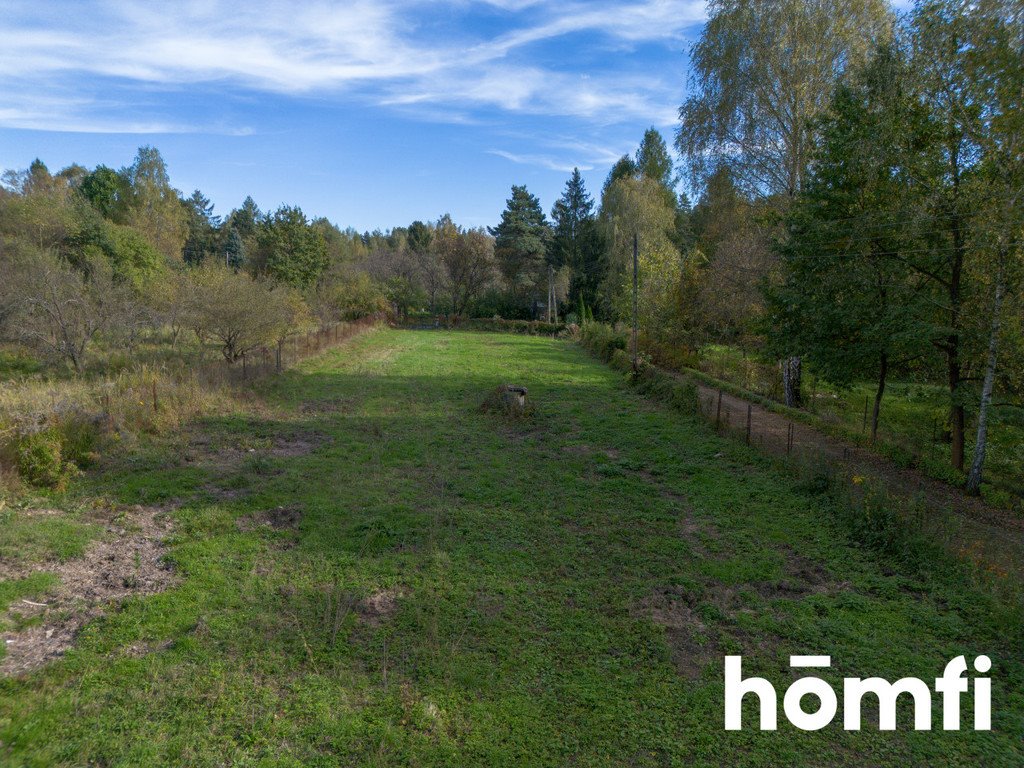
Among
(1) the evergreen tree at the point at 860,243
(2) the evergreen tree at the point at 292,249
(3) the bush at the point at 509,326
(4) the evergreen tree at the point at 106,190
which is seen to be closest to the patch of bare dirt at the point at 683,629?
(1) the evergreen tree at the point at 860,243

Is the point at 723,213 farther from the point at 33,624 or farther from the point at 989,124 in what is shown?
the point at 33,624

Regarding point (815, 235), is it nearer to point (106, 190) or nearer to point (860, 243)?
point (860, 243)

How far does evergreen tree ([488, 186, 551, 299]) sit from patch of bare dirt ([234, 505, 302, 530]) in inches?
1802

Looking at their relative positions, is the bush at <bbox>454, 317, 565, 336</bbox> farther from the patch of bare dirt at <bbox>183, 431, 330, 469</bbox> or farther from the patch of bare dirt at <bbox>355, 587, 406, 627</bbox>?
the patch of bare dirt at <bbox>355, 587, 406, 627</bbox>

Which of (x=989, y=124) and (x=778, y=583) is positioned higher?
(x=989, y=124)

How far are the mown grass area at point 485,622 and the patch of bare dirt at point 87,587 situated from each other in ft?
0.74

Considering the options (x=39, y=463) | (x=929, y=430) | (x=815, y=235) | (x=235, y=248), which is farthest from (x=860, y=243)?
(x=235, y=248)

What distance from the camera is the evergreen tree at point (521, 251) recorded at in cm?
5359

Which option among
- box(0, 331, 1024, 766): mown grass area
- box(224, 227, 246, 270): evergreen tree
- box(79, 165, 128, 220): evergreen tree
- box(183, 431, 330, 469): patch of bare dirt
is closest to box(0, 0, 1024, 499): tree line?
box(0, 331, 1024, 766): mown grass area

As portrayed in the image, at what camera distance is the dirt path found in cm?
780

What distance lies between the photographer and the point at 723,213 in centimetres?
2380

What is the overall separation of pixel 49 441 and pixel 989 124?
1592 centimetres

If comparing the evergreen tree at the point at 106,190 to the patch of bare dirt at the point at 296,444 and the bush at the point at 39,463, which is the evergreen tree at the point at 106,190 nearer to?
the patch of bare dirt at the point at 296,444

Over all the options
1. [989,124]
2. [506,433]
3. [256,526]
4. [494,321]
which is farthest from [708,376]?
[494,321]
